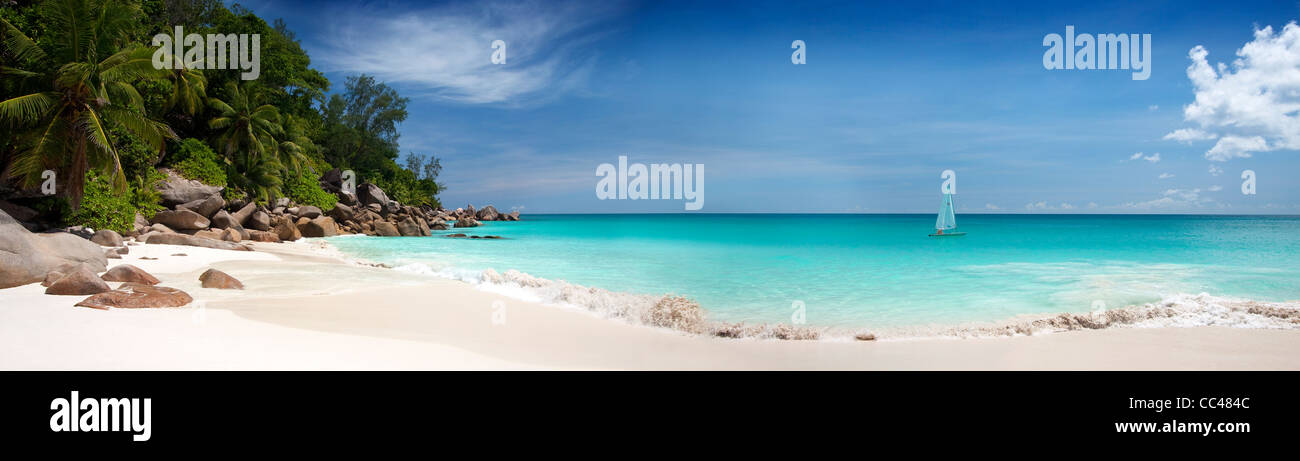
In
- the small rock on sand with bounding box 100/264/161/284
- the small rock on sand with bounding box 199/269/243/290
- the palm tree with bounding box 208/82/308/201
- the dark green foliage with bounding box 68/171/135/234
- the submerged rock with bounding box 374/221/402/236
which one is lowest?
the small rock on sand with bounding box 199/269/243/290

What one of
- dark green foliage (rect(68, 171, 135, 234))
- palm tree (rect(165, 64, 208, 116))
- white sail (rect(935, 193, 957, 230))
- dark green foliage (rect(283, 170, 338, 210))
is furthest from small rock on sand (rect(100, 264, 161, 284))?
white sail (rect(935, 193, 957, 230))

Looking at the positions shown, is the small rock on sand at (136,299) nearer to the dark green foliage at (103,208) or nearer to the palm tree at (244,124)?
the dark green foliage at (103,208)

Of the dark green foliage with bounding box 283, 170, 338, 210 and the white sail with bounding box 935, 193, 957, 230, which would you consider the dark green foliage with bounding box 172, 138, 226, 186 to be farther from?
the white sail with bounding box 935, 193, 957, 230

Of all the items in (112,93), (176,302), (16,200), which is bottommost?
(176,302)

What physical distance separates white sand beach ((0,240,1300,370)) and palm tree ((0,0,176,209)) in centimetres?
1072

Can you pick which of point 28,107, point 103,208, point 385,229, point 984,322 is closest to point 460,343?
point 984,322

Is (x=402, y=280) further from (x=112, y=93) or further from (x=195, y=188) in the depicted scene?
(x=195, y=188)

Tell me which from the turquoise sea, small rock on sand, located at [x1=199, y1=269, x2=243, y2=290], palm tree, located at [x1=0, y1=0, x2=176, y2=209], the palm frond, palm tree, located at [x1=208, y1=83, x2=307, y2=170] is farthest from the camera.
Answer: palm tree, located at [x1=208, y1=83, x2=307, y2=170]

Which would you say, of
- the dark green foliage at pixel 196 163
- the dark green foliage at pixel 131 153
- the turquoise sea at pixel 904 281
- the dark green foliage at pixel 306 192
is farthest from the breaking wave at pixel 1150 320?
the dark green foliage at pixel 306 192

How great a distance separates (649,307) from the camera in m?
8.46

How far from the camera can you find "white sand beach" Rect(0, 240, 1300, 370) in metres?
4.92
